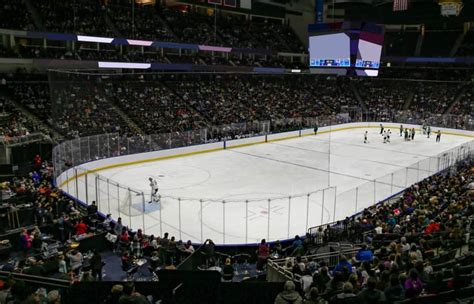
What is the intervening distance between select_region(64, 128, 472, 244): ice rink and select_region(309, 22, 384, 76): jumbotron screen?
5.99 m

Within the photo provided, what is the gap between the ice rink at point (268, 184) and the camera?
16.3m

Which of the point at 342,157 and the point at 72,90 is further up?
the point at 72,90

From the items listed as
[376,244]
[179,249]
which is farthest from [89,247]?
[376,244]

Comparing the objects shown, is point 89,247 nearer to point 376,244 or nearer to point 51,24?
point 376,244

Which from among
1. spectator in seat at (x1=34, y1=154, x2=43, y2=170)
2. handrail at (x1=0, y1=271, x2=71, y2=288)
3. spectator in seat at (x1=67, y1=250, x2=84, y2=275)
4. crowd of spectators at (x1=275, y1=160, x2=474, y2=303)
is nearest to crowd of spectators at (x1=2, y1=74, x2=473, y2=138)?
spectator in seat at (x1=34, y1=154, x2=43, y2=170)

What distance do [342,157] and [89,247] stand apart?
68.2 feet

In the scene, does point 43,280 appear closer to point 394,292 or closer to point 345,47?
point 394,292

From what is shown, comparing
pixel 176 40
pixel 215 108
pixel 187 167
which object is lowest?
pixel 187 167

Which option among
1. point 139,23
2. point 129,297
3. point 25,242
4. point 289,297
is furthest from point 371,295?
point 139,23

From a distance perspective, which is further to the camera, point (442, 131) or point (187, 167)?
point (442, 131)

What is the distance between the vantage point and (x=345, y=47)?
27.4 meters

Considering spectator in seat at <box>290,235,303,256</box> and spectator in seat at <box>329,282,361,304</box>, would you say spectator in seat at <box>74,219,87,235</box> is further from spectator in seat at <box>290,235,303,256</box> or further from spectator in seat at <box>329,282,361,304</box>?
spectator in seat at <box>329,282,361,304</box>

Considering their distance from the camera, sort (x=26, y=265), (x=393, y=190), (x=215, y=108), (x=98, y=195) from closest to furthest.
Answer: (x=26, y=265), (x=98, y=195), (x=393, y=190), (x=215, y=108)

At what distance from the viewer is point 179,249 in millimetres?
12375
